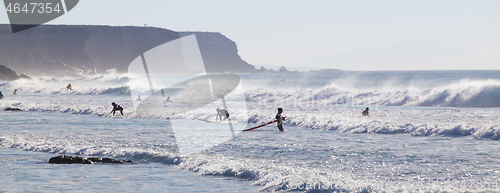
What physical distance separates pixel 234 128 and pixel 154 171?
9.19 metres

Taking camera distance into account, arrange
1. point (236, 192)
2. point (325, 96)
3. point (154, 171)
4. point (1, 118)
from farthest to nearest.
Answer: point (325, 96) → point (1, 118) → point (154, 171) → point (236, 192)

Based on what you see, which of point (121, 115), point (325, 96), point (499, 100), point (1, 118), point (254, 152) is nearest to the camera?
point (254, 152)

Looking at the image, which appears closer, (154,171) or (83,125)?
(154,171)

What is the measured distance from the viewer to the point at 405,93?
3975 cm

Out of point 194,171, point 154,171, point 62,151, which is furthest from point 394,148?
point 62,151

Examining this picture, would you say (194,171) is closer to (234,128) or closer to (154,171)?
(154,171)

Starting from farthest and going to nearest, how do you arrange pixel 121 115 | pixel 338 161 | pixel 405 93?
1. pixel 405 93
2. pixel 121 115
3. pixel 338 161

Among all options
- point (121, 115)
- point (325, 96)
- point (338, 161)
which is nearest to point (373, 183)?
point (338, 161)

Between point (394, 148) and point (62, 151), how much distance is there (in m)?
10.0

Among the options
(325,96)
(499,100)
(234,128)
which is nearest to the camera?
(234,128)

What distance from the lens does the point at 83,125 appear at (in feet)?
67.9

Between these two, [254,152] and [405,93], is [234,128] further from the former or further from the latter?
[405,93]

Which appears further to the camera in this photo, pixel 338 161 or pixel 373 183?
pixel 338 161

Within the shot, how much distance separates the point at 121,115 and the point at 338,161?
1783cm
